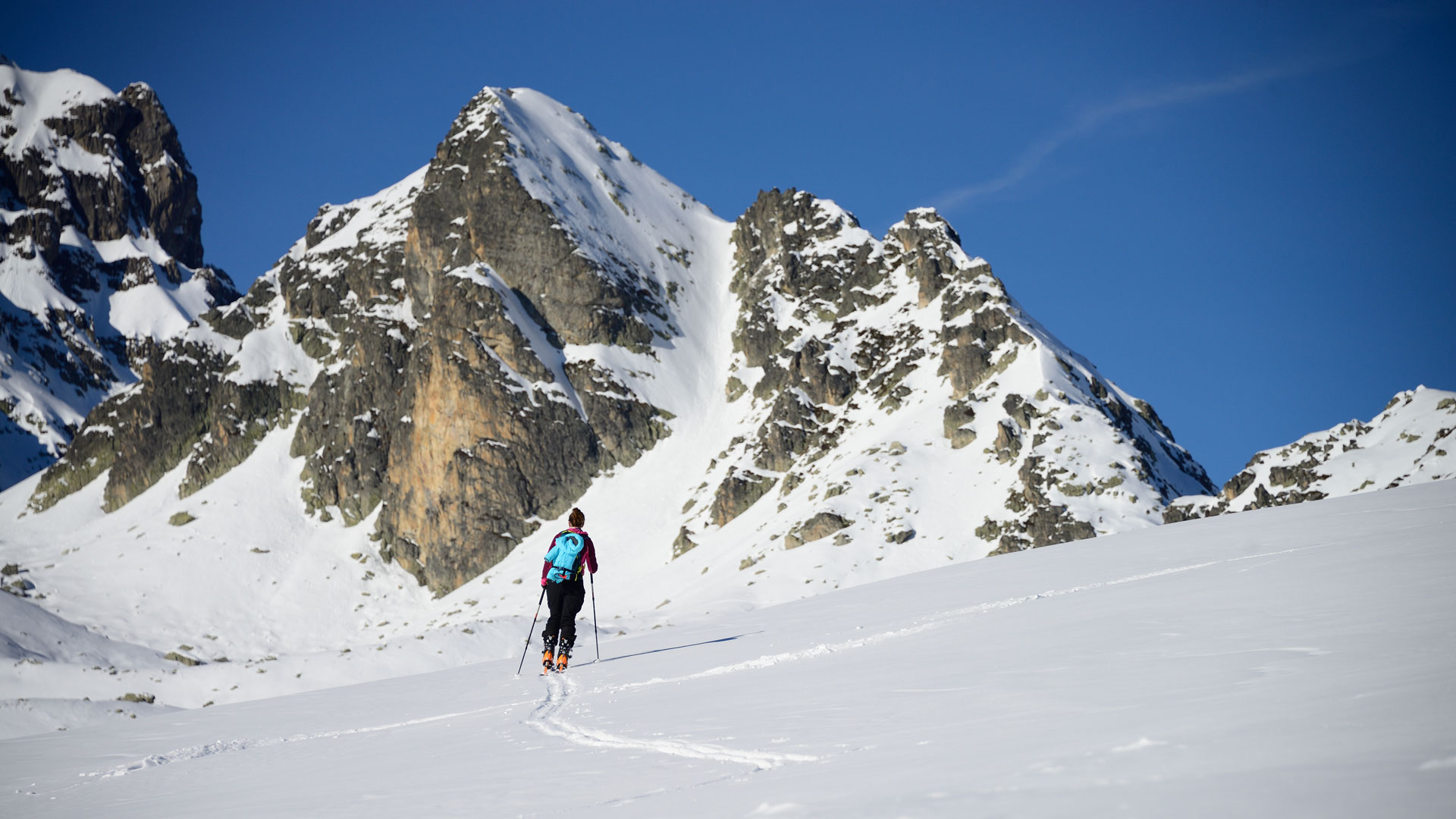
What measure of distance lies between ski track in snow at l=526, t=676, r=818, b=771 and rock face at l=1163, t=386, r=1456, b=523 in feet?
151

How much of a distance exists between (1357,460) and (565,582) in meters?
51.7

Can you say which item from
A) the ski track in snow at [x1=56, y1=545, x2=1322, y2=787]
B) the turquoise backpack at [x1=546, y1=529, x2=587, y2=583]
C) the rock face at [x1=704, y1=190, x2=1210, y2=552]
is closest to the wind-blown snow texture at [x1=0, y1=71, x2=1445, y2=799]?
the rock face at [x1=704, y1=190, x2=1210, y2=552]

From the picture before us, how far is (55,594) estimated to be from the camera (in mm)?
94875

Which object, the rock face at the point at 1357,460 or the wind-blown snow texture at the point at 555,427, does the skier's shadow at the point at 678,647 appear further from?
the rock face at the point at 1357,460

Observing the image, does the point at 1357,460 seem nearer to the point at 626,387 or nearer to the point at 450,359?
the point at 626,387

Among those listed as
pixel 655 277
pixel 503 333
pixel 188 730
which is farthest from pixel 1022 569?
pixel 655 277

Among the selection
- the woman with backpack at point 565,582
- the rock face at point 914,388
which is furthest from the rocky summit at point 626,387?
the woman with backpack at point 565,582

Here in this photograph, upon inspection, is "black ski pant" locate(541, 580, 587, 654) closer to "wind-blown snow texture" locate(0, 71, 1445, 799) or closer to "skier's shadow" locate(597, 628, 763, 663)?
"skier's shadow" locate(597, 628, 763, 663)

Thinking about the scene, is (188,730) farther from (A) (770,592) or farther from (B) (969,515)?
(B) (969,515)

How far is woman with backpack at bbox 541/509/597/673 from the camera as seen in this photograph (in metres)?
16.8

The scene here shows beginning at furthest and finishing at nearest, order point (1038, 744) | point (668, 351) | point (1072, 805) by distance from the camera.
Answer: point (668, 351), point (1038, 744), point (1072, 805)

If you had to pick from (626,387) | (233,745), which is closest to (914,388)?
(626,387)

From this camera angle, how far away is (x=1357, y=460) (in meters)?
53.7

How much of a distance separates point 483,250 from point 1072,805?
409ft
